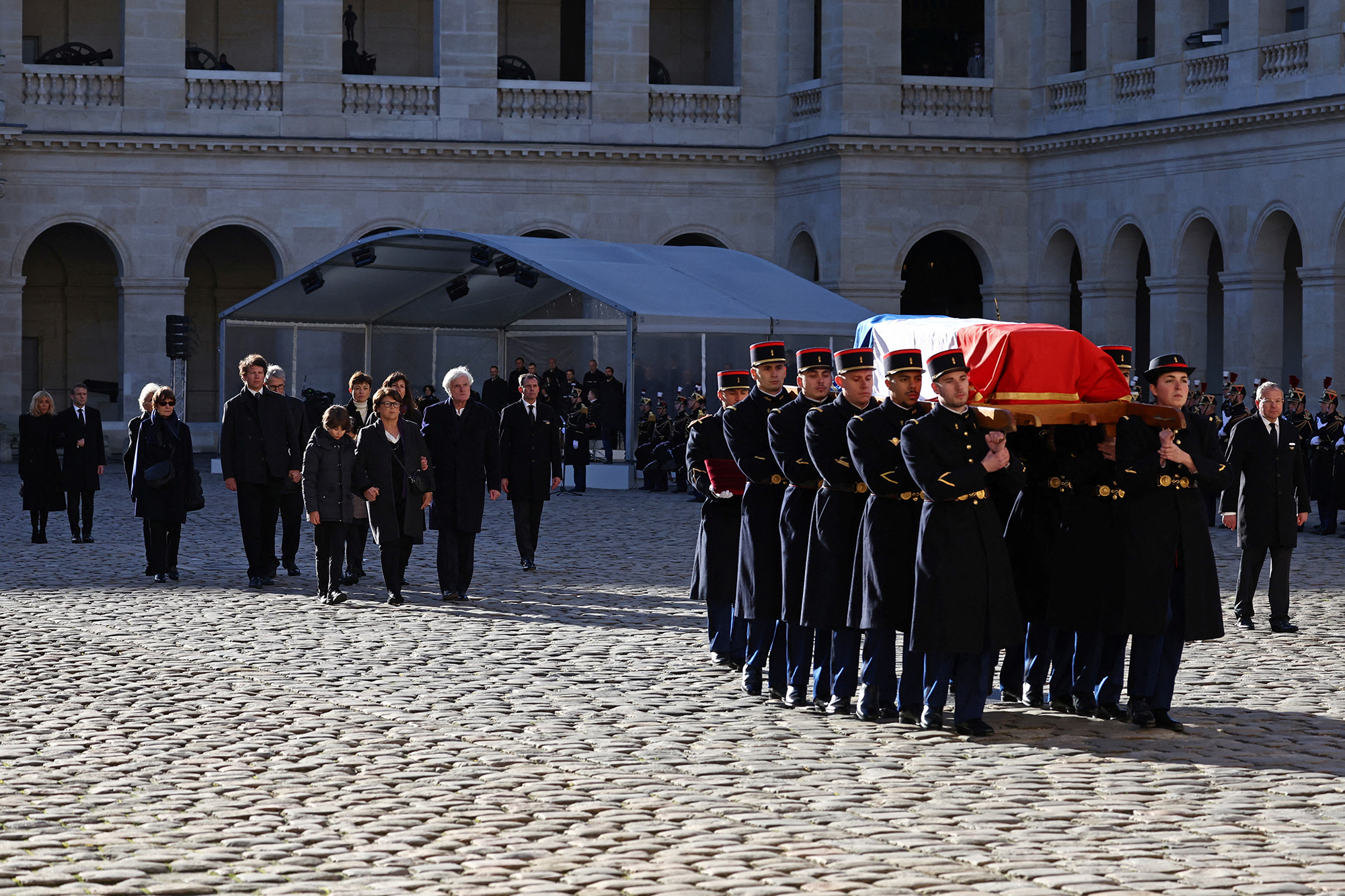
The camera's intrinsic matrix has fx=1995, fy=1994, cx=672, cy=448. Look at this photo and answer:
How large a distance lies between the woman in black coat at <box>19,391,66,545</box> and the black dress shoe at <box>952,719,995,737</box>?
1235cm

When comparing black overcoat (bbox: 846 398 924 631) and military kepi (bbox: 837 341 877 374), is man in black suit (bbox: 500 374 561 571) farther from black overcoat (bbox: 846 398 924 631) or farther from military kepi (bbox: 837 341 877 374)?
black overcoat (bbox: 846 398 924 631)

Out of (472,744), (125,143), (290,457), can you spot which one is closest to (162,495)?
(290,457)

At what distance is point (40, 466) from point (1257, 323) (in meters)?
19.7

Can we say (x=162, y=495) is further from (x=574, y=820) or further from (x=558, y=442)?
(x=574, y=820)

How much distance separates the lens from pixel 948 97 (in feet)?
117

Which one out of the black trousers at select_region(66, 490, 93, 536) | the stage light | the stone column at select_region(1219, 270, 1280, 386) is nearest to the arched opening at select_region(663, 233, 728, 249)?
the stage light

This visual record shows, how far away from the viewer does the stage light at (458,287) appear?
102 ft

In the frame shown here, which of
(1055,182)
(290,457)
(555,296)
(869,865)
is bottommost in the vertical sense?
(869,865)

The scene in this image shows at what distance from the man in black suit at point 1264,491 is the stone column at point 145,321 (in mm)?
25753

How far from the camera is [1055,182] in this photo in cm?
3547

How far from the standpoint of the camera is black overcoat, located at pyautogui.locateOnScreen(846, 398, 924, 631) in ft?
29.8

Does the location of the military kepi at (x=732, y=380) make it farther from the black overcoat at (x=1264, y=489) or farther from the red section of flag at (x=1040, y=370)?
the black overcoat at (x=1264, y=489)

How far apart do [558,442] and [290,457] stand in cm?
281

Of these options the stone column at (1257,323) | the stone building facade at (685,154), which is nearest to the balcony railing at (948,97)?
the stone building facade at (685,154)
